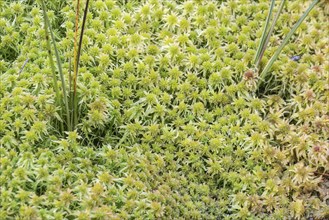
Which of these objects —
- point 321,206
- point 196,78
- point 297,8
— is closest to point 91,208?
point 196,78

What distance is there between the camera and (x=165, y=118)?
2.64 m

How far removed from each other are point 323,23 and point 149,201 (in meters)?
1.73

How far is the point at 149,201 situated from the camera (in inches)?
89.9

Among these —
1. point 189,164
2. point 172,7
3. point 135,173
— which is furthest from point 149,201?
point 172,7

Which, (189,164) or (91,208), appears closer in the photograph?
(91,208)

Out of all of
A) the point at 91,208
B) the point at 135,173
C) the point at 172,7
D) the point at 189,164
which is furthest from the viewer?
the point at 172,7

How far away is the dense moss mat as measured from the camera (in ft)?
7.45

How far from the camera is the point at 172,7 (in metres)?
3.05

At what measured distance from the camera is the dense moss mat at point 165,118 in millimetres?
2271

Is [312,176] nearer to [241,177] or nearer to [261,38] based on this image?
[241,177]

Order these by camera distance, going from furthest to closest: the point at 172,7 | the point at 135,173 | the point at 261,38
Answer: the point at 172,7 → the point at 261,38 → the point at 135,173

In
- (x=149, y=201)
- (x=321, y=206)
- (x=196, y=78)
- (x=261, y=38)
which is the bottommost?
(x=321, y=206)

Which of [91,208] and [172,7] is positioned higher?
[172,7]

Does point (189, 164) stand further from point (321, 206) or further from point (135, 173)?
point (321, 206)
